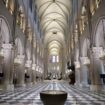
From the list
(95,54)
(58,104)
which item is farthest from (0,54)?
(58,104)

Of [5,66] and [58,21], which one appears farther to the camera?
[58,21]

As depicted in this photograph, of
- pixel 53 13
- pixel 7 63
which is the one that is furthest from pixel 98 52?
pixel 53 13

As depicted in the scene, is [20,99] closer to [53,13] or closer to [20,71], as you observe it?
[20,71]

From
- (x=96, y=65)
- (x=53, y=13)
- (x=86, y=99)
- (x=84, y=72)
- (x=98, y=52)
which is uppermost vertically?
(x=53, y=13)

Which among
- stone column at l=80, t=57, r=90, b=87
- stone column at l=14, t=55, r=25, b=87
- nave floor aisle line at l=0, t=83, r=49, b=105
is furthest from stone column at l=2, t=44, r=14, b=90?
stone column at l=80, t=57, r=90, b=87

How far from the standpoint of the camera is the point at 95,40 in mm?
11672

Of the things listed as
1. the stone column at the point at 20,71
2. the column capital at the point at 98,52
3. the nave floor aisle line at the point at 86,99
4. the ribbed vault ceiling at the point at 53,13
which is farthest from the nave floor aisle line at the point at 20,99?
the ribbed vault ceiling at the point at 53,13

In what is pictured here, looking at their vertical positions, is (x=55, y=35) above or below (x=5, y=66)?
above

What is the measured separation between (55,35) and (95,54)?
3697cm

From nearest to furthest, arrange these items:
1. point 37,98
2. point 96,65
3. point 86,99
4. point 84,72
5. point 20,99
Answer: point 20,99, point 86,99, point 37,98, point 96,65, point 84,72

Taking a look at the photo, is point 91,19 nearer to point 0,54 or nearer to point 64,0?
point 0,54

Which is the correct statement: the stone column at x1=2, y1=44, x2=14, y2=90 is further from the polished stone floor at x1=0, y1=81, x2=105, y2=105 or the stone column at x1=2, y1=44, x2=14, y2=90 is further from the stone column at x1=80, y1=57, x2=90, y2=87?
the stone column at x1=80, y1=57, x2=90, y2=87

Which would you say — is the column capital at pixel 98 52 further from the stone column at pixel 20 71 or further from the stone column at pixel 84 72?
the stone column at pixel 20 71

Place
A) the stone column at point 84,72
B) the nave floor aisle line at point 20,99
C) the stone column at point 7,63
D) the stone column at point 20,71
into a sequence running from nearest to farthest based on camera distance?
1. the nave floor aisle line at point 20,99
2. the stone column at point 7,63
3. the stone column at point 20,71
4. the stone column at point 84,72
